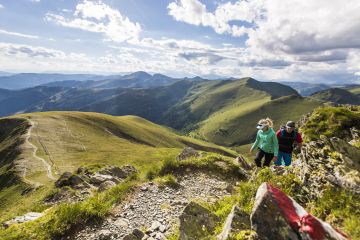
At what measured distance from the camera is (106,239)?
46.9 feet

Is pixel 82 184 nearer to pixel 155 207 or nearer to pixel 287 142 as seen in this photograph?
pixel 155 207

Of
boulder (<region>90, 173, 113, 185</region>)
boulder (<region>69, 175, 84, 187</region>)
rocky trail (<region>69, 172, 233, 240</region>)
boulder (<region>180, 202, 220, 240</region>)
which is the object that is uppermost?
boulder (<region>180, 202, 220, 240</region>)

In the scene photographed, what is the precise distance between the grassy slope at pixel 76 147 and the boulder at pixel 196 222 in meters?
43.6

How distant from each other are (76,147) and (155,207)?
109907 millimetres

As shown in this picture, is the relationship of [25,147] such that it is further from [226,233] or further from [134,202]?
[226,233]

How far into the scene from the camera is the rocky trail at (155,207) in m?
14.6

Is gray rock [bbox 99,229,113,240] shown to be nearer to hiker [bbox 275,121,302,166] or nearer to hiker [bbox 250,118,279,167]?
hiker [bbox 250,118,279,167]

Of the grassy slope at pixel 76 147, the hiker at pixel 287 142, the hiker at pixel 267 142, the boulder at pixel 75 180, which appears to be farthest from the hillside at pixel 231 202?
the grassy slope at pixel 76 147

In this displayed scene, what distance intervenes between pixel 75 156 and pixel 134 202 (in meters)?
95.5

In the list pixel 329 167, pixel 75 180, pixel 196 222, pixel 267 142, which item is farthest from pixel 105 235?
pixel 75 180

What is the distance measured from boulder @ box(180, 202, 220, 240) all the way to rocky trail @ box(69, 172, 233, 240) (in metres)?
1.58

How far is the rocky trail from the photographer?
14.6 m

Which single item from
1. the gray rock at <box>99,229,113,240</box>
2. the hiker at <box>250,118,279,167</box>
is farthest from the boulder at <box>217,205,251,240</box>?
the hiker at <box>250,118,279,167</box>

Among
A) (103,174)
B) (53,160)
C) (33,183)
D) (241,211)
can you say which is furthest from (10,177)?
(241,211)
